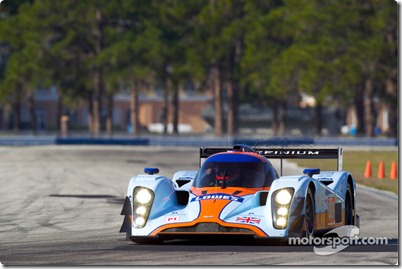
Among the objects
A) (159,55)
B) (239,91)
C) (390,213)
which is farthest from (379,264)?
(239,91)

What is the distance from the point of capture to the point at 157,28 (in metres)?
77.9

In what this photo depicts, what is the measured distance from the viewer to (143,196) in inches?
564

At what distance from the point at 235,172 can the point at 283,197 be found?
3.65 ft

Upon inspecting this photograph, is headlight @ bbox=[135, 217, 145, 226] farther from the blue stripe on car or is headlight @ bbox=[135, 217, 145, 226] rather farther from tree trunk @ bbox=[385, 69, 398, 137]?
tree trunk @ bbox=[385, 69, 398, 137]

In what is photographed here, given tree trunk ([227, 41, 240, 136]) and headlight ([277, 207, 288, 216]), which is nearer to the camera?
headlight ([277, 207, 288, 216])

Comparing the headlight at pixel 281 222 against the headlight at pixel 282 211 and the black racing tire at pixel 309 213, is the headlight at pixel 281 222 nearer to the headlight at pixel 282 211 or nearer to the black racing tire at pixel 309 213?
the headlight at pixel 282 211

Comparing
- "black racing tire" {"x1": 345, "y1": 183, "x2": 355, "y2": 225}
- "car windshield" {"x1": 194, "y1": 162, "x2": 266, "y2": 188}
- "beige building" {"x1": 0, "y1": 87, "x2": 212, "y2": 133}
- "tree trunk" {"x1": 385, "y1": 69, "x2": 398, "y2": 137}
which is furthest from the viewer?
"beige building" {"x1": 0, "y1": 87, "x2": 212, "y2": 133}

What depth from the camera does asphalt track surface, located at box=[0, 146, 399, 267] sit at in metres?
12.6

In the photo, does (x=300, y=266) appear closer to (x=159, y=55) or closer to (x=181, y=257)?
(x=181, y=257)

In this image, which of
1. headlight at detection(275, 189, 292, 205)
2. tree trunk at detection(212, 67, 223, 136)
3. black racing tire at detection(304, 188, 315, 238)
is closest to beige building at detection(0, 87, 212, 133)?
tree trunk at detection(212, 67, 223, 136)

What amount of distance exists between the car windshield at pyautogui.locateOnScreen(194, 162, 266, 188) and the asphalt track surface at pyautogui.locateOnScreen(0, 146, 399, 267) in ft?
2.57

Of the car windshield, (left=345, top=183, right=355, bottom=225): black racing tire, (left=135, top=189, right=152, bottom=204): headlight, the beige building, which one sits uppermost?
the car windshield

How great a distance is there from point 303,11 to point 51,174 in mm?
39773

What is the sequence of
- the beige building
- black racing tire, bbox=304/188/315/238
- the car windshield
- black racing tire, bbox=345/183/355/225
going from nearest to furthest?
black racing tire, bbox=304/188/315/238, the car windshield, black racing tire, bbox=345/183/355/225, the beige building
